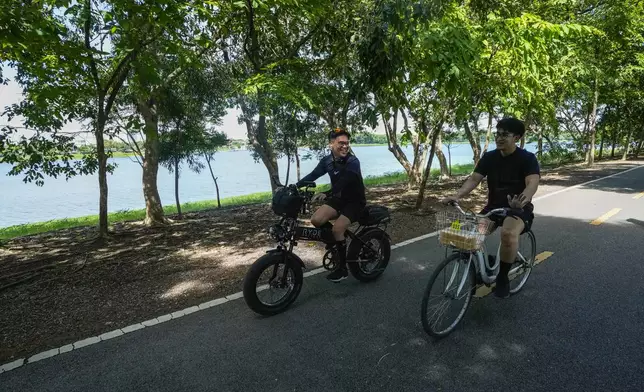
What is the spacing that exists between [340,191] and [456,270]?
153 centimetres

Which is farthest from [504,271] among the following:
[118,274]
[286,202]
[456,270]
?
[118,274]

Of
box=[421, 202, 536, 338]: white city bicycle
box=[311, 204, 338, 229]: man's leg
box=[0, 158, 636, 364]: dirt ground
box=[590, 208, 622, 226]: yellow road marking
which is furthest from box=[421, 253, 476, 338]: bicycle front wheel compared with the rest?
box=[590, 208, 622, 226]: yellow road marking

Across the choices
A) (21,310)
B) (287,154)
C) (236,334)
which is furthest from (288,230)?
(287,154)

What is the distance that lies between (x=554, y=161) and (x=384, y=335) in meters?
36.7

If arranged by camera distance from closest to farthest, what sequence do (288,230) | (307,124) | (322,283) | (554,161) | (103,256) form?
(288,230) → (322,283) → (103,256) → (307,124) → (554,161)

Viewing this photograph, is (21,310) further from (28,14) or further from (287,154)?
(287,154)

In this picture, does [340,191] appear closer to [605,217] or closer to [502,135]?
[502,135]

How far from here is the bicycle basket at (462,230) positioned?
3176 millimetres

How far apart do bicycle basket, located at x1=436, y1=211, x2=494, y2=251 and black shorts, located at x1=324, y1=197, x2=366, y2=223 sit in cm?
117

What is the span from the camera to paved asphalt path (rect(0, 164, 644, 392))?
109 inches

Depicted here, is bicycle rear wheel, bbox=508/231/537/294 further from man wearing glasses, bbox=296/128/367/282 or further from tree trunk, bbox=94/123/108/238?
tree trunk, bbox=94/123/108/238

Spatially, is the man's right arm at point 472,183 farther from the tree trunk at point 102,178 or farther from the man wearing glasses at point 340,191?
the tree trunk at point 102,178

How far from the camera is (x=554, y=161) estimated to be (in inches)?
1310

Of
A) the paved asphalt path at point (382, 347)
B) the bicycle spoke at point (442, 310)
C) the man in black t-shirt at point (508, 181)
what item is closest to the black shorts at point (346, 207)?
the paved asphalt path at point (382, 347)
